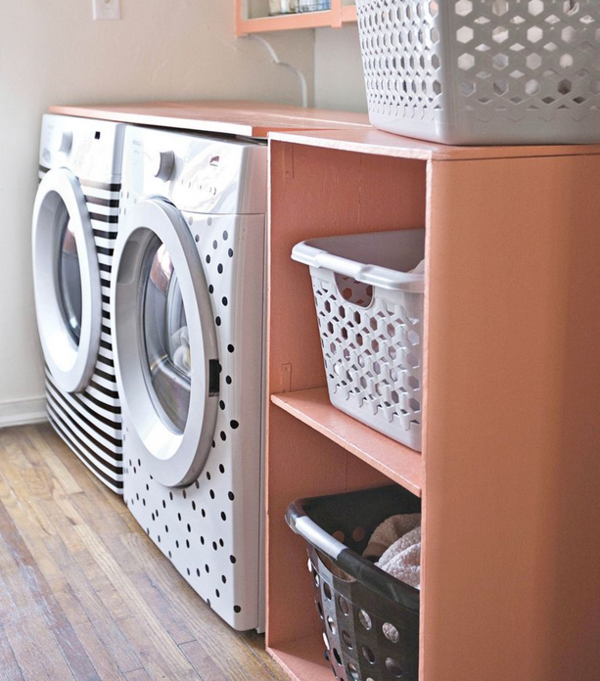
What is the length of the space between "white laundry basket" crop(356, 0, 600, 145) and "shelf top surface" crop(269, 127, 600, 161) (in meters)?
0.01

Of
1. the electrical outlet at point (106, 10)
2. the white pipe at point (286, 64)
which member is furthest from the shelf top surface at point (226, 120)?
the white pipe at point (286, 64)

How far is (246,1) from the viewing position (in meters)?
2.58

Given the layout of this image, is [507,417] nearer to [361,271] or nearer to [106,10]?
[361,271]

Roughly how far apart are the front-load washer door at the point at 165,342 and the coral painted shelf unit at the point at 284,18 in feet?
2.24

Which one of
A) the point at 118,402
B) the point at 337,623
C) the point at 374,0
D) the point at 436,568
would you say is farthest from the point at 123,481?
the point at 374,0

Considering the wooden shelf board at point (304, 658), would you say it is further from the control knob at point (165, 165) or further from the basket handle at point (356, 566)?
the control knob at point (165, 165)

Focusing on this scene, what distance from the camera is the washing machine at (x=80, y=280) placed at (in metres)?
2.01

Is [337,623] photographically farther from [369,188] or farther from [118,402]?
[118,402]

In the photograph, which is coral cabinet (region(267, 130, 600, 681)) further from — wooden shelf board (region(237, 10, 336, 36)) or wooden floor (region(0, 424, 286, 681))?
wooden shelf board (region(237, 10, 336, 36))

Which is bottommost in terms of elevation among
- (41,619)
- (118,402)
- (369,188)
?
(41,619)

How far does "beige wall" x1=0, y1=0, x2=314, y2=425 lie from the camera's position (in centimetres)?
246

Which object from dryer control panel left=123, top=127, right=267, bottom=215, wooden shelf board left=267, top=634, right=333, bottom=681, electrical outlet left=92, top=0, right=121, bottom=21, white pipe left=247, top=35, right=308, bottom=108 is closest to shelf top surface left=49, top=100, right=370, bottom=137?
dryer control panel left=123, top=127, right=267, bottom=215

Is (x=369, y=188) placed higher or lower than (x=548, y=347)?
higher

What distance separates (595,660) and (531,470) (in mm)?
303
